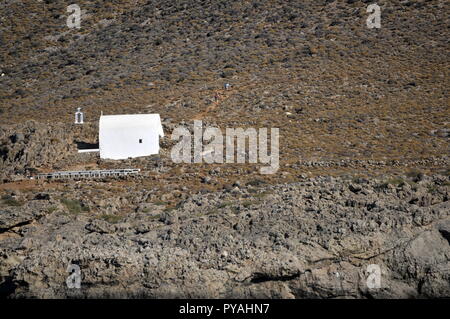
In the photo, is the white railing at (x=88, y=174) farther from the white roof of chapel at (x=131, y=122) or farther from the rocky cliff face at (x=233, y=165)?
the white roof of chapel at (x=131, y=122)

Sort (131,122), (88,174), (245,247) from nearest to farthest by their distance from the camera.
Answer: (245,247), (88,174), (131,122)

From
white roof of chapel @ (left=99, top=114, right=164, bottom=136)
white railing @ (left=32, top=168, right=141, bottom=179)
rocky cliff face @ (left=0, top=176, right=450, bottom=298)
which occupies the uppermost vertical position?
white roof of chapel @ (left=99, top=114, right=164, bottom=136)

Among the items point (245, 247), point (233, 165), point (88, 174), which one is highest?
point (233, 165)

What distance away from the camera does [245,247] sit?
25.3 meters

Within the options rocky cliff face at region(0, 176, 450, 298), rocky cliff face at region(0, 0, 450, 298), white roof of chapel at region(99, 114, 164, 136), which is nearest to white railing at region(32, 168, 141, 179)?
rocky cliff face at region(0, 0, 450, 298)

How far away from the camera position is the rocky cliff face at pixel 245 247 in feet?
81.7

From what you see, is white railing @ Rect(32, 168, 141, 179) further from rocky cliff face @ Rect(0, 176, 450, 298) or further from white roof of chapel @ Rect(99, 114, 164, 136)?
rocky cliff face @ Rect(0, 176, 450, 298)

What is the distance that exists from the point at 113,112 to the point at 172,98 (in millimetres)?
3674

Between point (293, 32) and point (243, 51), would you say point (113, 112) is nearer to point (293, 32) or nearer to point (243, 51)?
point (243, 51)

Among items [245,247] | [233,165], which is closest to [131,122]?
[233,165]

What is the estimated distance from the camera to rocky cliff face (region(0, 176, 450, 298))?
24906 mm

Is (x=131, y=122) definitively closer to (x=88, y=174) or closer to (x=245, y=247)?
(x=88, y=174)

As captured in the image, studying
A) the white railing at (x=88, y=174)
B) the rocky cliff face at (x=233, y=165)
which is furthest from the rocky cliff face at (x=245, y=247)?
the white railing at (x=88, y=174)

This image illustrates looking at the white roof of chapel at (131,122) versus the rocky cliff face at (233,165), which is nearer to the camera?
the rocky cliff face at (233,165)
